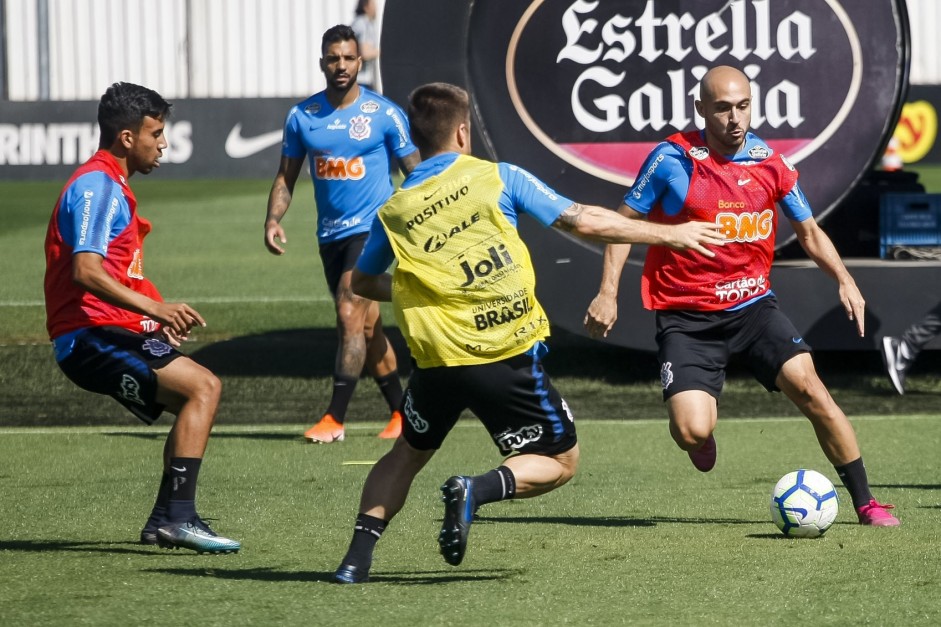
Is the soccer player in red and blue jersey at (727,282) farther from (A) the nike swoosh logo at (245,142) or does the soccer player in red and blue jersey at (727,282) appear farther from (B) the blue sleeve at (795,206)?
(A) the nike swoosh logo at (245,142)

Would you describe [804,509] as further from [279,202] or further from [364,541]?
[279,202]

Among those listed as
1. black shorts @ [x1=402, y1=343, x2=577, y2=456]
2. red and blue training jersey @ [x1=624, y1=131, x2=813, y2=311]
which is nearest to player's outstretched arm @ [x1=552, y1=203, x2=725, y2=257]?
black shorts @ [x1=402, y1=343, x2=577, y2=456]

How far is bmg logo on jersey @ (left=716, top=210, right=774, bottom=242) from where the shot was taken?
661cm

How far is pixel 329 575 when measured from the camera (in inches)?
222

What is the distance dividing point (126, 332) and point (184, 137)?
62.9 feet

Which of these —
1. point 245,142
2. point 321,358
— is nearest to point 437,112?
point 321,358

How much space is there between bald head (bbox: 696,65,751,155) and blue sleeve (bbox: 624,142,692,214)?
188 mm

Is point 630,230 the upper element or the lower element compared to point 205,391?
upper

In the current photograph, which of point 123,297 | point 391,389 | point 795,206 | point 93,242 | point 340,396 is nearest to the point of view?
point 123,297

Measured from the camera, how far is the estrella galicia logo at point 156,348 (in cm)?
617

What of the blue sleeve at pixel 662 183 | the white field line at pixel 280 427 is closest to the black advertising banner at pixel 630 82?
the white field line at pixel 280 427

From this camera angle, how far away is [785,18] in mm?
10711

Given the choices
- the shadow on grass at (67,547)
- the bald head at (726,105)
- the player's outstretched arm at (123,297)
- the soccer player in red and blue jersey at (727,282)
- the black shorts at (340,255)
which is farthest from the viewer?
the black shorts at (340,255)

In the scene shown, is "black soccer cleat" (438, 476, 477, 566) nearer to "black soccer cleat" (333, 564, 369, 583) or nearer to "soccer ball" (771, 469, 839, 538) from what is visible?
"black soccer cleat" (333, 564, 369, 583)
